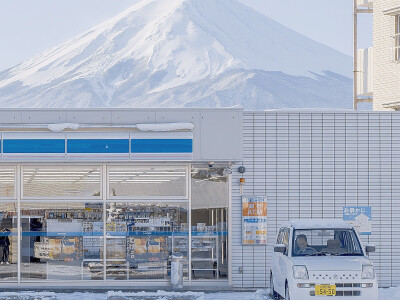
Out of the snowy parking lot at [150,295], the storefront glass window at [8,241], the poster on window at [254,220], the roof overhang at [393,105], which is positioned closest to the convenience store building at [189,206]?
the storefront glass window at [8,241]

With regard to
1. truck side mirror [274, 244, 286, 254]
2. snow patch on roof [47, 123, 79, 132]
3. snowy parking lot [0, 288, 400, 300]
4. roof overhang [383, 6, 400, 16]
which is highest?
roof overhang [383, 6, 400, 16]

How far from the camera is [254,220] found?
60.3 ft

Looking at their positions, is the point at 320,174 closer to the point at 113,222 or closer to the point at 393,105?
the point at 113,222

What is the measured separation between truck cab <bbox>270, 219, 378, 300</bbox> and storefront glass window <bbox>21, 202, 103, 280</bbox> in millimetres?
4105

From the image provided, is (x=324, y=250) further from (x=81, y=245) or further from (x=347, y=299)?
(x=81, y=245)

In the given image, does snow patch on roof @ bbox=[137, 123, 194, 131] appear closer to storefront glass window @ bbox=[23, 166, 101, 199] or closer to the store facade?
the store facade

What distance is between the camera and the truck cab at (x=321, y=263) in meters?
13.5

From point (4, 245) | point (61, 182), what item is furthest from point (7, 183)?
point (4, 245)

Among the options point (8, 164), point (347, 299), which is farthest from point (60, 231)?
point (347, 299)

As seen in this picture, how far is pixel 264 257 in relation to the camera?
1836 centimetres

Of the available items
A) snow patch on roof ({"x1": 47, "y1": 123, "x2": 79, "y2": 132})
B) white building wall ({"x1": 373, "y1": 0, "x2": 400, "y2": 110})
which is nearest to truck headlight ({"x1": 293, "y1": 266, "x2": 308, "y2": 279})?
snow patch on roof ({"x1": 47, "y1": 123, "x2": 79, "y2": 132})

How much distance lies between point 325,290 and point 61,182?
22.2 feet

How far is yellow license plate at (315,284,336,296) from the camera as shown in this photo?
→ 1352 cm

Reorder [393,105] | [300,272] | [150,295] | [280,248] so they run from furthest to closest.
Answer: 1. [393,105]
2. [150,295]
3. [280,248]
4. [300,272]
